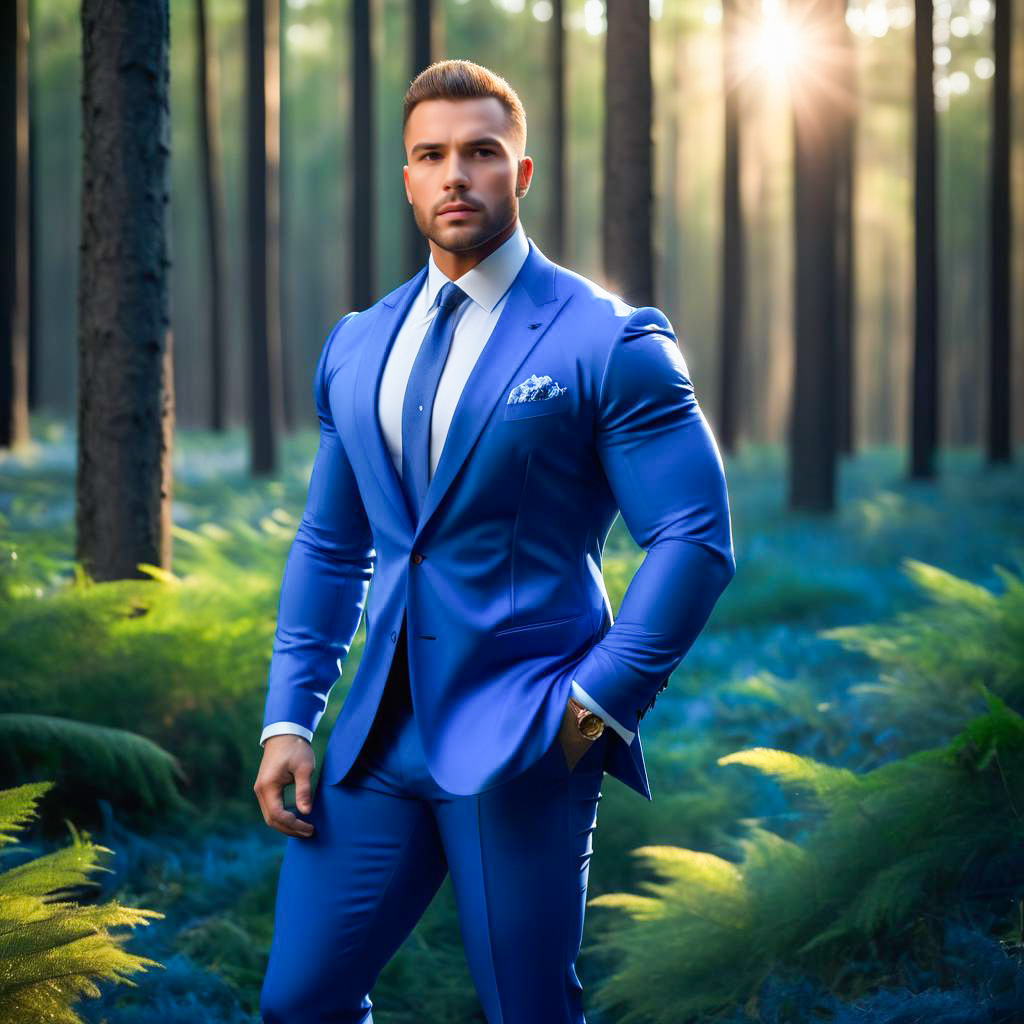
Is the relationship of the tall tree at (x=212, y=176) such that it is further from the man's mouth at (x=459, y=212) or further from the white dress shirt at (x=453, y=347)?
the man's mouth at (x=459, y=212)

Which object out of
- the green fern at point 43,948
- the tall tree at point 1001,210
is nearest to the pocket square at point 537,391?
the green fern at point 43,948

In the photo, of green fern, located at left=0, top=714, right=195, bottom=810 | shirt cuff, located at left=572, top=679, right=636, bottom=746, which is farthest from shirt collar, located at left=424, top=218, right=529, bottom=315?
green fern, located at left=0, top=714, right=195, bottom=810

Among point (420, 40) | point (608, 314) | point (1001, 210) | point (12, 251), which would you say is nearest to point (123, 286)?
point (608, 314)

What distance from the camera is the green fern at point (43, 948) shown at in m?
2.90

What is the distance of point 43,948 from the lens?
2.92 meters

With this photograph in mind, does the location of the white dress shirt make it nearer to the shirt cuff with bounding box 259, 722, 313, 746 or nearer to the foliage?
the shirt cuff with bounding box 259, 722, 313, 746

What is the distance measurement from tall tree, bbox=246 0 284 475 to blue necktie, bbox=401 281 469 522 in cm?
1450

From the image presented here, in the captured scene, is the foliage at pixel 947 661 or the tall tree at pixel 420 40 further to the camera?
the tall tree at pixel 420 40

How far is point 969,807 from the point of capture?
4121 millimetres

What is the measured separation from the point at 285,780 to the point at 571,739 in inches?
26.8

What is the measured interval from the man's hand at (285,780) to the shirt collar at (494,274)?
1041mm

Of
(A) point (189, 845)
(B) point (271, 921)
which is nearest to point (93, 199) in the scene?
(A) point (189, 845)

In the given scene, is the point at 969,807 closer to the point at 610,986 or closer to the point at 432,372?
the point at 610,986

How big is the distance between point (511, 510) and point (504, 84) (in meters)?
0.90
